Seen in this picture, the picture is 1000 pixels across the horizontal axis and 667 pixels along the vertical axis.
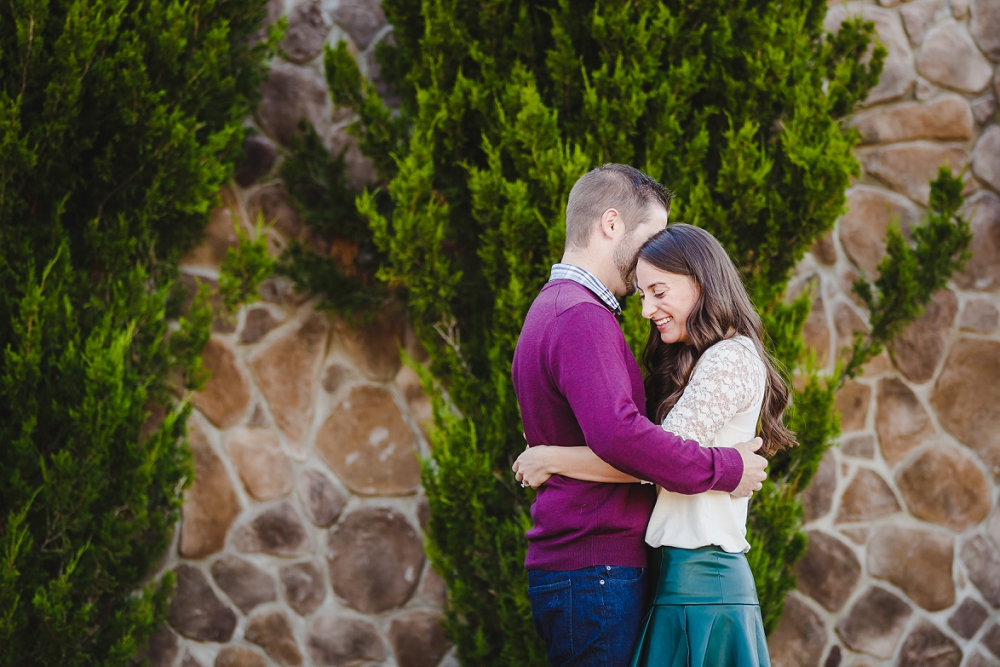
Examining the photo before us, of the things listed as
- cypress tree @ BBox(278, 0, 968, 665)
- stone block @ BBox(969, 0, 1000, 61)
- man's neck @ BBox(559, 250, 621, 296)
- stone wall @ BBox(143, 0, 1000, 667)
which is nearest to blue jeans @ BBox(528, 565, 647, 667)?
man's neck @ BBox(559, 250, 621, 296)

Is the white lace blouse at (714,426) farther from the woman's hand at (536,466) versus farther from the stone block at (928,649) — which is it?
the stone block at (928,649)

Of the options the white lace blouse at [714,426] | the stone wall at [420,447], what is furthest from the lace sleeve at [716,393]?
the stone wall at [420,447]

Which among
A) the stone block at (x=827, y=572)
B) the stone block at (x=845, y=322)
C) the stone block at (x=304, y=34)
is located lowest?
the stone block at (x=827, y=572)

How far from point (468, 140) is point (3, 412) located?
222cm

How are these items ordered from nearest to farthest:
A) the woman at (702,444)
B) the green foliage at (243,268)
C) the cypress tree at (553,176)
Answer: the woman at (702,444) < the cypress tree at (553,176) < the green foliage at (243,268)

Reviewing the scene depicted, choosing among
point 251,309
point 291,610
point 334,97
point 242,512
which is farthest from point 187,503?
point 334,97

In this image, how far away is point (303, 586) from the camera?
373cm

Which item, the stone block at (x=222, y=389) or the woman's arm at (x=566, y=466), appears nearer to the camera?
the woman's arm at (x=566, y=466)

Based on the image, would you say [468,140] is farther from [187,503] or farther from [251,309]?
[187,503]

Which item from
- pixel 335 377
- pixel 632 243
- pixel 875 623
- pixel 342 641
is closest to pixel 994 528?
pixel 875 623

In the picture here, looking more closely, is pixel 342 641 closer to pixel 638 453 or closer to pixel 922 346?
pixel 638 453

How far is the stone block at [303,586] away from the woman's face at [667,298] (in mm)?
2421

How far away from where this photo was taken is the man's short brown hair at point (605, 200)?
2.14 metres

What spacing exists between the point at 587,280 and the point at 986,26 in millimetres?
3650
